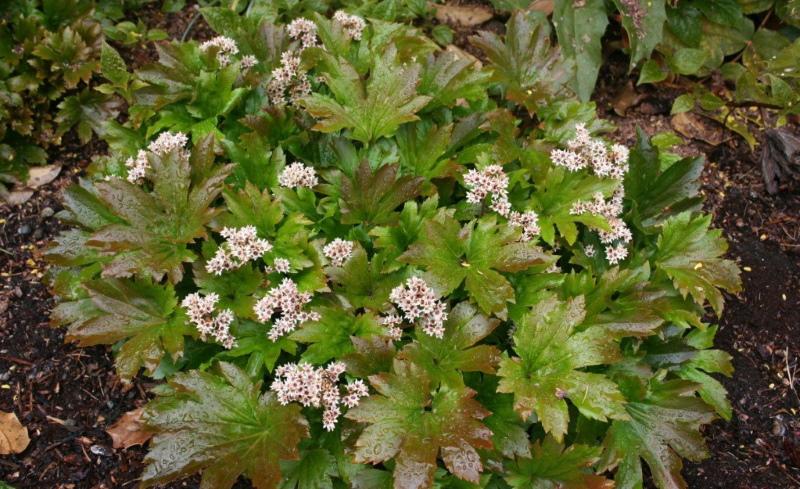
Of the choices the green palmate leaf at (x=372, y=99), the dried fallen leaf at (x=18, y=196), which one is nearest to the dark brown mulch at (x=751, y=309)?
the green palmate leaf at (x=372, y=99)

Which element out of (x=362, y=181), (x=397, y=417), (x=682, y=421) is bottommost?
(x=682, y=421)

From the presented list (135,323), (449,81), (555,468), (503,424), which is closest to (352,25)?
(449,81)

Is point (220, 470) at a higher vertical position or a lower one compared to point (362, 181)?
lower

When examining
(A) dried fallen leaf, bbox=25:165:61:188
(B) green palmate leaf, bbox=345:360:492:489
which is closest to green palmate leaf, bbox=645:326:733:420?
(B) green palmate leaf, bbox=345:360:492:489

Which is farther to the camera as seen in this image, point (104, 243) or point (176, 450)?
point (104, 243)

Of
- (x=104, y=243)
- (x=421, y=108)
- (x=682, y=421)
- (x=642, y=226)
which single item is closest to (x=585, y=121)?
(x=642, y=226)

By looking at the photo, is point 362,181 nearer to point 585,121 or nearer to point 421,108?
point 421,108
